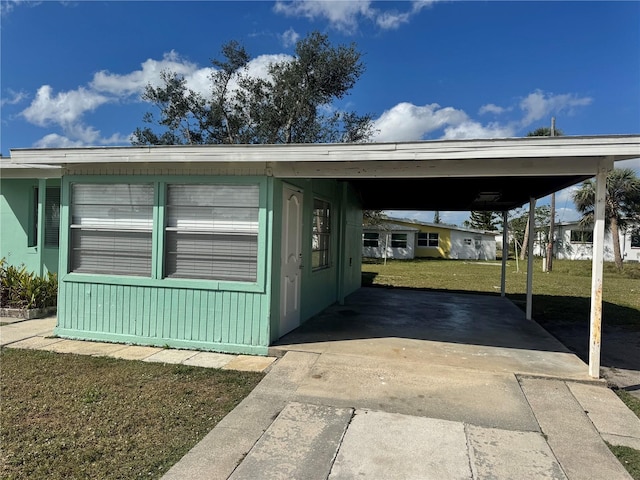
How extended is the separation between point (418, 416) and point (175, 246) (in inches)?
145

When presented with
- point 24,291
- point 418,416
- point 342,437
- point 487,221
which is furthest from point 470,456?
point 487,221

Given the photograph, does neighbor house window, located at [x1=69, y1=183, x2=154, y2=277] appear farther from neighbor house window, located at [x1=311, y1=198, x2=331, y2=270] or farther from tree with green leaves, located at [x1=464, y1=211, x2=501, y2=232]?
tree with green leaves, located at [x1=464, y1=211, x2=501, y2=232]

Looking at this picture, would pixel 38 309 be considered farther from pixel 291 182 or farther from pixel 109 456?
pixel 109 456

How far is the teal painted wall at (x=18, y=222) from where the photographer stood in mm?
8727

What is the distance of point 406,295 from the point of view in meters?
11.1

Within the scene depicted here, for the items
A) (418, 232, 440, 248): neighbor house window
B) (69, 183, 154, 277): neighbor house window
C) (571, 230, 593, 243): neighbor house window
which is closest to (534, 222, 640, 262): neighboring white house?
(571, 230, 593, 243): neighbor house window

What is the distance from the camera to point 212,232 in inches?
218

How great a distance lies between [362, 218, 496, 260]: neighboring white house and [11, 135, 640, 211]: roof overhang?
26.8m

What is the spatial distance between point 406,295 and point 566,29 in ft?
22.3

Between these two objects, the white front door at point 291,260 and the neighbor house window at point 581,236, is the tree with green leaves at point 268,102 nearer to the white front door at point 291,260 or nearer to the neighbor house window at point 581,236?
the white front door at point 291,260

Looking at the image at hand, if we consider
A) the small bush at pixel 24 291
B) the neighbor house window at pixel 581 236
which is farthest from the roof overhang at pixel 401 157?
the neighbor house window at pixel 581 236

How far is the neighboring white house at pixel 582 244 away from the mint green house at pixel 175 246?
1130 inches

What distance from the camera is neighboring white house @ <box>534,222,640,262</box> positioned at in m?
29.4

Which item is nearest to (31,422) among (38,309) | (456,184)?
(38,309)
